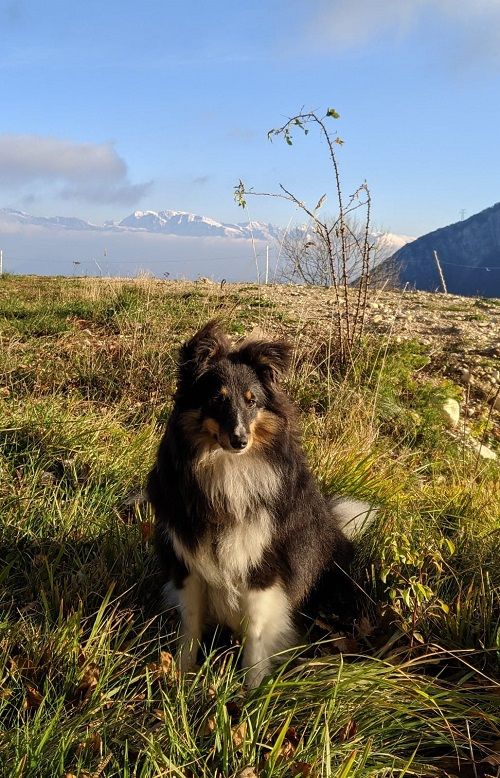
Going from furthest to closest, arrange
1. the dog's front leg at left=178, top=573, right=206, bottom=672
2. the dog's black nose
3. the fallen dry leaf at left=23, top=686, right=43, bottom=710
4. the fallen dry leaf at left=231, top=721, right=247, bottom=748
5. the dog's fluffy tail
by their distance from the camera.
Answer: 1. the dog's fluffy tail
2. the dog's front leg at left=178, top=573, right=206, bottom=672
3. the dog's black nose
4. the fallen dry leaf at left=23, top=686, right=43, bottom=710
5. the fallen dry leaf at left=231, top=721, right=247, bottom=748

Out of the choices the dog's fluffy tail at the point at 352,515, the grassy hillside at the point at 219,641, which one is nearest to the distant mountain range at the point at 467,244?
the grassy hillside at the point at 219,641

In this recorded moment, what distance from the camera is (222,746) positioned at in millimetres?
2238

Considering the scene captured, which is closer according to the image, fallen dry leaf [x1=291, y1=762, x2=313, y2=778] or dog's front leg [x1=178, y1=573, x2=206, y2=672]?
fallen dry leaf [x1=291, y1=762, x2=313, y2=778]

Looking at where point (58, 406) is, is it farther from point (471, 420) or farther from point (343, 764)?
point (471, 420)

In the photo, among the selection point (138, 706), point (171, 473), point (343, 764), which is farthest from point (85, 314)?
point (343, 764)

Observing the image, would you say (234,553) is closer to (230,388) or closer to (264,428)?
(264,428)

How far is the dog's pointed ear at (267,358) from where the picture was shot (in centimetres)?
304

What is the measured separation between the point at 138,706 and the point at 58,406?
307cm

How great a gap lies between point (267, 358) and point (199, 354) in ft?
1.12

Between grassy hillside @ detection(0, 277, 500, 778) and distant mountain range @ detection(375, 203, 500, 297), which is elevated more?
distant mountain range @ detection(375, 203, 500, 297)

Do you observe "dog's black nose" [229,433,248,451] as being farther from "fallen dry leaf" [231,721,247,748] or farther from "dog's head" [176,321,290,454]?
"fallen dry leaf" [231,721,247,748]

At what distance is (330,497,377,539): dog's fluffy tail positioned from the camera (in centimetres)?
386

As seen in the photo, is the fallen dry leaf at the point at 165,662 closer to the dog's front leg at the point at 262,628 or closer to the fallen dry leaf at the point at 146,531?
the dog's front leg at the point at 262,628

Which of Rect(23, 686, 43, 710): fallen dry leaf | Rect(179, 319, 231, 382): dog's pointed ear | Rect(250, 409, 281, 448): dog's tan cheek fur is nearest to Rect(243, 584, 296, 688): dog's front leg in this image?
Rect(250, 409, 281, 448): dog's tan cheek fur
